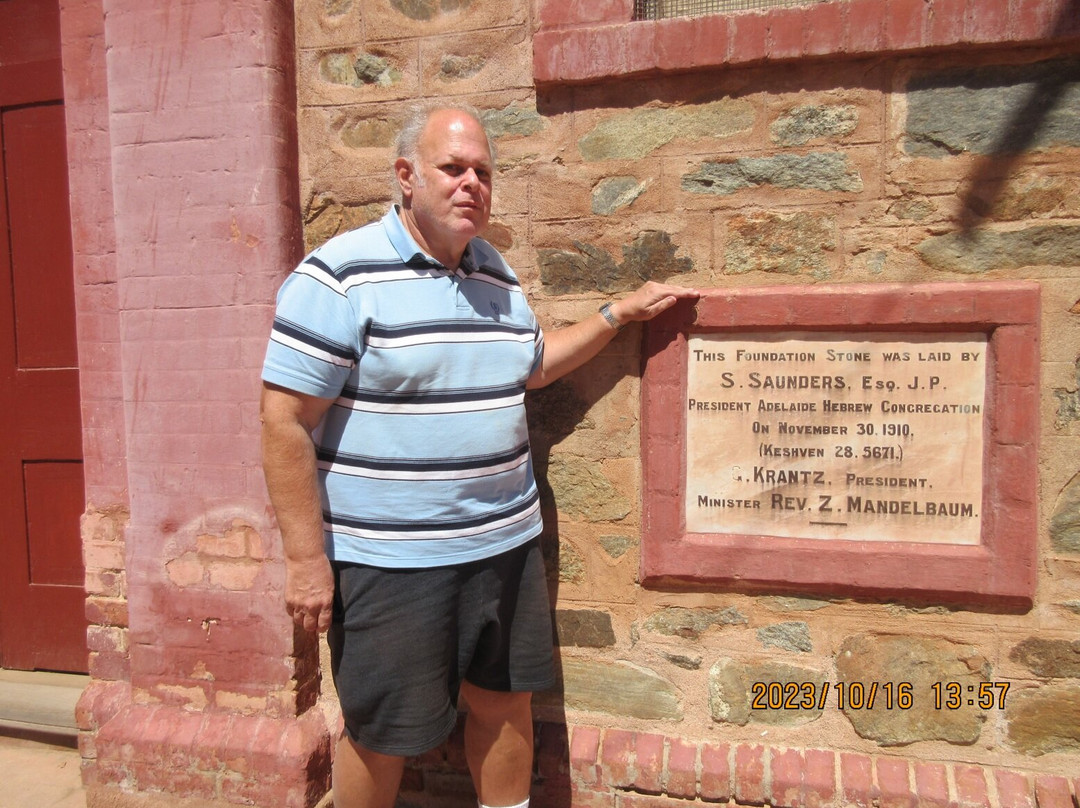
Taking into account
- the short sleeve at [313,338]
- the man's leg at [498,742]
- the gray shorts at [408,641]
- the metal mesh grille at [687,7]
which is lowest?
the man's leg at [498,742]

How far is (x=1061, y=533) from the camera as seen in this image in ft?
7.13

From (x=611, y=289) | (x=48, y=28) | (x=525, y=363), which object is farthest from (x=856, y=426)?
(x=48, y=28)

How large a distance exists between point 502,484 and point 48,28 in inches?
99.6

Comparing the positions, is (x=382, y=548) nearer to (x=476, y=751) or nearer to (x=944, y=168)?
(x=476, y=751)

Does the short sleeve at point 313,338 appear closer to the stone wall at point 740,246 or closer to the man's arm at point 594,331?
the man's arm at point 594,331

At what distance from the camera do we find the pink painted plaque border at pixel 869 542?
214 cm

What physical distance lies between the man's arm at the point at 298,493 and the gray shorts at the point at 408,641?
0.08m

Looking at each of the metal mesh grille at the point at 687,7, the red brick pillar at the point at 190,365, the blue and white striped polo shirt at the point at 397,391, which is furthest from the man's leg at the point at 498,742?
the metal mesh grille at the point at 687,7

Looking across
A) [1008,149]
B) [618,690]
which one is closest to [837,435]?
[1008,149]

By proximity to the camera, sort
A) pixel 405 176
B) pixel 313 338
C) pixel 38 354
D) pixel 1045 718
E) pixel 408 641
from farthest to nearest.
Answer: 1. pixel 38 354
2. pixel 1045 718
3. pixel 405 176
4. pixel 408 641
5. pixel 313 338

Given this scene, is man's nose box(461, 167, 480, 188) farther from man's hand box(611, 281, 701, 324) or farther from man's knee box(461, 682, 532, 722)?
man's knee box(461, 682, 532, 722)

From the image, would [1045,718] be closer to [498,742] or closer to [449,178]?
[498,742]

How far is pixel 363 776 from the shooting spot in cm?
203

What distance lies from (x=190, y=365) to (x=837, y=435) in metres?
1.95
